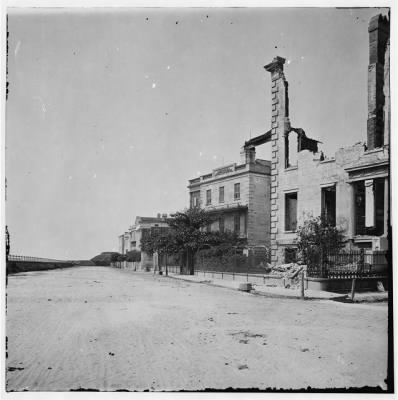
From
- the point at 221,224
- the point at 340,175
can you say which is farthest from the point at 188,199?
the point at 221,224

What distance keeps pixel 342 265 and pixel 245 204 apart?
9.48 metres

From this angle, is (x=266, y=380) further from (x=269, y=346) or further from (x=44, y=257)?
(x=44, y=257)

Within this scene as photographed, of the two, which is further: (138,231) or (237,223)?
(237,223)

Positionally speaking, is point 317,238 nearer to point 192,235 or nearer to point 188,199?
point 188,199

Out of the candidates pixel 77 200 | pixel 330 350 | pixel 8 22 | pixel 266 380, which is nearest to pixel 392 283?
pixel 330 350

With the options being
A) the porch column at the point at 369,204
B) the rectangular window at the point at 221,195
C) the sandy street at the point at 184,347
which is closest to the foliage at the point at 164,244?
the rectangular window at the point at 221,195

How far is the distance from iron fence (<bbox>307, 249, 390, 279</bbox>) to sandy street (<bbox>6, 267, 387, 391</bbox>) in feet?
6.85

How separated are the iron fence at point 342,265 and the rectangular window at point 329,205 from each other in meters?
1.00

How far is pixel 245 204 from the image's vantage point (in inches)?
827

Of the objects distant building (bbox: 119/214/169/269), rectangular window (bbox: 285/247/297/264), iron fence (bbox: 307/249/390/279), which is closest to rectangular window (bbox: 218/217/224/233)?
rectangular window (bbox: 285/247/297/264)

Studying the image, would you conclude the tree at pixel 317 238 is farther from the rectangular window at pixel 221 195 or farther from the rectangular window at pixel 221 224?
the rectangular window at pixel 221 195
